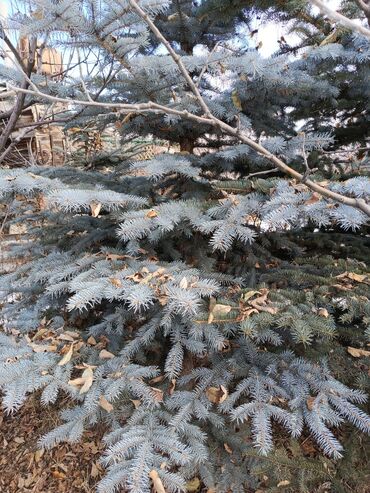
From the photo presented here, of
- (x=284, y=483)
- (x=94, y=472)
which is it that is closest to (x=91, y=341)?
(x=94, y=472)

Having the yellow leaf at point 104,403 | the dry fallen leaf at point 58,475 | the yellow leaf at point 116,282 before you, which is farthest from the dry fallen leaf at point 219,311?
the dry fallen leaf at point 58,475

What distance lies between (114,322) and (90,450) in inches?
29.9

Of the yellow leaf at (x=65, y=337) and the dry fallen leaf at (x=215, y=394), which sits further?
the yellow leaf at (x=65, y=337)

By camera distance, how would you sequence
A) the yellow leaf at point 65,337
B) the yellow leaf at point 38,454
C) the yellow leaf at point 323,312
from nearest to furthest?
the yellow leaf at point 323,312 < the yellow leaf at point 65,337 < the yellow leaf at point 38,454

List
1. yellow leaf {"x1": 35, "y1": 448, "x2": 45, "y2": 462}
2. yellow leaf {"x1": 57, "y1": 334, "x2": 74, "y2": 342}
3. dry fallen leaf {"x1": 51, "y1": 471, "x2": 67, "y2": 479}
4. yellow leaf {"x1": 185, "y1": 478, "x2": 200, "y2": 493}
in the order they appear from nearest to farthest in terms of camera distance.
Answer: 1. yellow leaf {"x1": 185, "y1": 478, "x2": 200, "y2": 493}
2. yellow leaf {"x1": 57, "y1": 334, "x2": 74, "y2": 342}
3. dry fallen leaf {"x1": 51, "y1": 471, "x2": 67, "y2": 479}
4. yellow leaf {"x1": 35, "y1": 448, "x2": 45, "y2": 462}

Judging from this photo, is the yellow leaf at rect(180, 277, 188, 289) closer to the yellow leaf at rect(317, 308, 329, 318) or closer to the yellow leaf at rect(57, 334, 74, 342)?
the yellow leaf at rect(317, 308, 329, 318)

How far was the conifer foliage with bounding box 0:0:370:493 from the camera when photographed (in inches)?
52.7

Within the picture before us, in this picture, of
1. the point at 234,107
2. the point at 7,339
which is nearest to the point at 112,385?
the point at 7,339

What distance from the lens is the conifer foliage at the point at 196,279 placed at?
134 centimetres

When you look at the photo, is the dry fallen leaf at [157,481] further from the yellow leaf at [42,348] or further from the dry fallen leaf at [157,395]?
the yellow leaf at [42,348]

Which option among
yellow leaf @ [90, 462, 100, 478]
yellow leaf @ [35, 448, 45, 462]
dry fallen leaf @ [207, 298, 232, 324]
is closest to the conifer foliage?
dry fallen leaf @ [207, 298, 232, 324]

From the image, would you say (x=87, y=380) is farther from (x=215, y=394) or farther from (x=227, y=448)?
(x=227, y=448)

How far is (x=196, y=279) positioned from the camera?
57.8 inches

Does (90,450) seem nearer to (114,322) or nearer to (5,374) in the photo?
(114,322)
